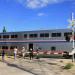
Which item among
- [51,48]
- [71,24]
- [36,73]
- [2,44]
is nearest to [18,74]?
[36,73]

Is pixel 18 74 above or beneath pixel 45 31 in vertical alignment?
beneath

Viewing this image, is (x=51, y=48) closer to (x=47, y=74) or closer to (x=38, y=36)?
(x=38, y=36)

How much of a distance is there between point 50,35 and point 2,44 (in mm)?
12450

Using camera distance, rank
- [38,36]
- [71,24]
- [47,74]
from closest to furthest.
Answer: [47,74]
[71,24]
[38,36]

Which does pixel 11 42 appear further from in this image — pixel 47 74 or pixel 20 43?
pixel 47 74

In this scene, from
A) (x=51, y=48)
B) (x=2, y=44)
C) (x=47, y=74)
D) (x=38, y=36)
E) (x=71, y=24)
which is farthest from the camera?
(x=2, y=44)

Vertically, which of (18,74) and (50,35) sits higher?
(50,35)

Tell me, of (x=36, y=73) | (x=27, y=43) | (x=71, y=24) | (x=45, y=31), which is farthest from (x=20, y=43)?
(x=36, y=73)

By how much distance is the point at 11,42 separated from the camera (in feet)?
220

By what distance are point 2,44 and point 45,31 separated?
11466 mm

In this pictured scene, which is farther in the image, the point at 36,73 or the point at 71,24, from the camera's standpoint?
the point at 71,24

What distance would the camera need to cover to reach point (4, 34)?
69688mm

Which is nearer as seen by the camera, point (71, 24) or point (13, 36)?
point (71, 24)

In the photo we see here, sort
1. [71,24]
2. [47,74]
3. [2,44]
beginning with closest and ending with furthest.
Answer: [47,74], [71,24], [2,44]
